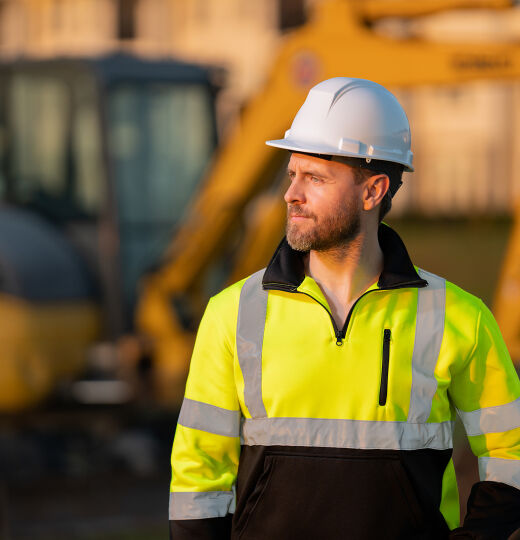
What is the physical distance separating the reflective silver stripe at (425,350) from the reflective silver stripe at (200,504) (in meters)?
0.40

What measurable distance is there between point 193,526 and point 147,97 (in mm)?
6251

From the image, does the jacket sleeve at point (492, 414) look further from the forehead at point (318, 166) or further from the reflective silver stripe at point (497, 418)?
the forehead at point (318, 166)

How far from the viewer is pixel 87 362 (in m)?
8.18

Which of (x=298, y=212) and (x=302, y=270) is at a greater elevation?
(x=298, y=212)

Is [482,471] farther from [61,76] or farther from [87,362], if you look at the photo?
[61,76]

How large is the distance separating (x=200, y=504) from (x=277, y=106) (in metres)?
5.55

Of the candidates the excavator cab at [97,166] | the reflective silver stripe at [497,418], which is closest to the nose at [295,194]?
the reflective silver stripe at [497,418]

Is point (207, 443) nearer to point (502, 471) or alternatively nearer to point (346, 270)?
point (346, 270)

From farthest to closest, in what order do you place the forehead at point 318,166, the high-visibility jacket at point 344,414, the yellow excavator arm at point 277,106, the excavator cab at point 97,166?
1. the excavator cab at point 97,166
2. the yellow excavator arm at point 277,106
3. the forehead at point 318,166
4. the high-visibility jacket at point 344,414

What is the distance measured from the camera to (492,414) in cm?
250

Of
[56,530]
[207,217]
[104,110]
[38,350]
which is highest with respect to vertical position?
[104,110]

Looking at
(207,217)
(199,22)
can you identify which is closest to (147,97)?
(207,217)

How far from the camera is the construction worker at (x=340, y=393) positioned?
2.44 m

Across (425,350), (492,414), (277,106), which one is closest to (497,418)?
(492,414)
